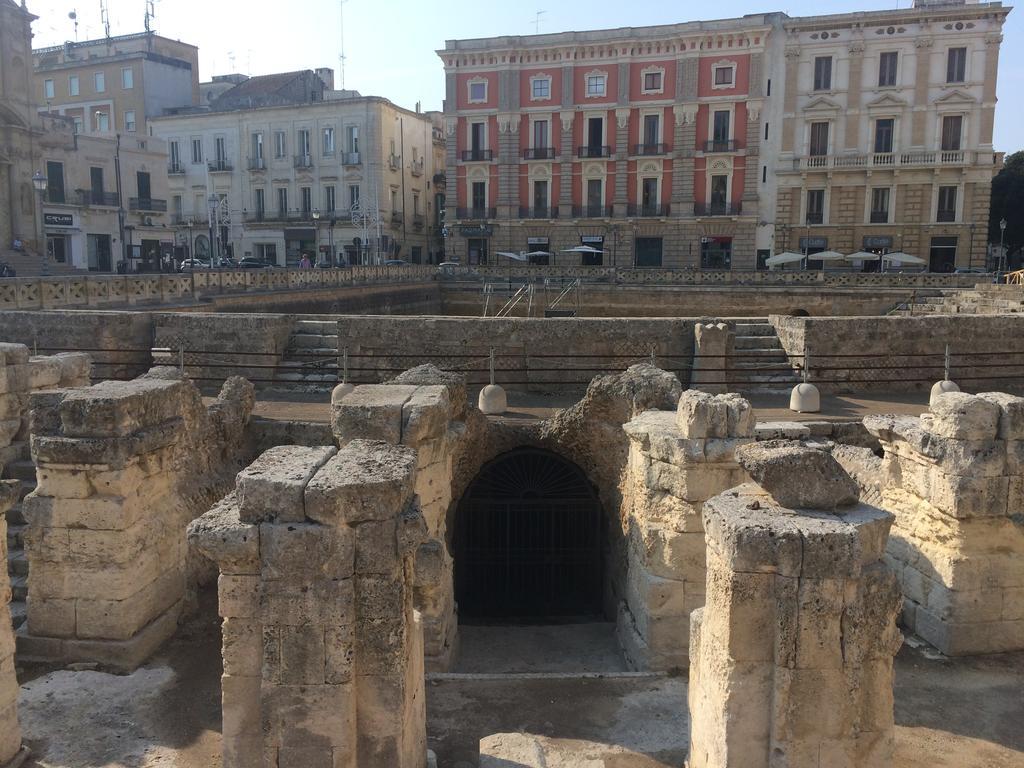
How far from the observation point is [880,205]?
137 feet

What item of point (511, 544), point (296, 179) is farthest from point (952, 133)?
point (511, 544)

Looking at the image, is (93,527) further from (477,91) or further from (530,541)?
(477,91)

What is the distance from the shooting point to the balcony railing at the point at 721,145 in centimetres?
4216

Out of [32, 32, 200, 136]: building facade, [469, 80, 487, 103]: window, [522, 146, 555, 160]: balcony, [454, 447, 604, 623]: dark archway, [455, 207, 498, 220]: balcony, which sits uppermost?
[32, 32, 200, 136]: building facade

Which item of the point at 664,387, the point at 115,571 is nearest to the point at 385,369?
the point at 664,387

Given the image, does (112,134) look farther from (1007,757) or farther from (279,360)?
(1007,757)

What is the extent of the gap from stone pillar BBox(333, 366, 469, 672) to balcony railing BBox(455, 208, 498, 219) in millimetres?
38451

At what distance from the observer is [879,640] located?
4.53 m

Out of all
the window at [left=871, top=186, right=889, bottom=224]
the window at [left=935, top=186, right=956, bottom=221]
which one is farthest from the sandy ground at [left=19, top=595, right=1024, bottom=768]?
the window at [left=935, top=186, right=956, bottom=221]

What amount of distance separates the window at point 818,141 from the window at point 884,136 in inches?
87.2

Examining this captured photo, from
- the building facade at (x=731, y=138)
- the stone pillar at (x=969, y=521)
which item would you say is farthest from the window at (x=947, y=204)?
the stone pillar at (x=969, y=521)

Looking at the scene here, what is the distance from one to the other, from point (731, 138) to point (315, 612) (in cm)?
4162

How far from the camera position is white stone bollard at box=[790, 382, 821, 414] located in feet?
34.1

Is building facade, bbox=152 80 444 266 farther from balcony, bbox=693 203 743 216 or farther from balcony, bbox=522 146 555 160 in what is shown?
balcony, bbox=693 203 743 216
